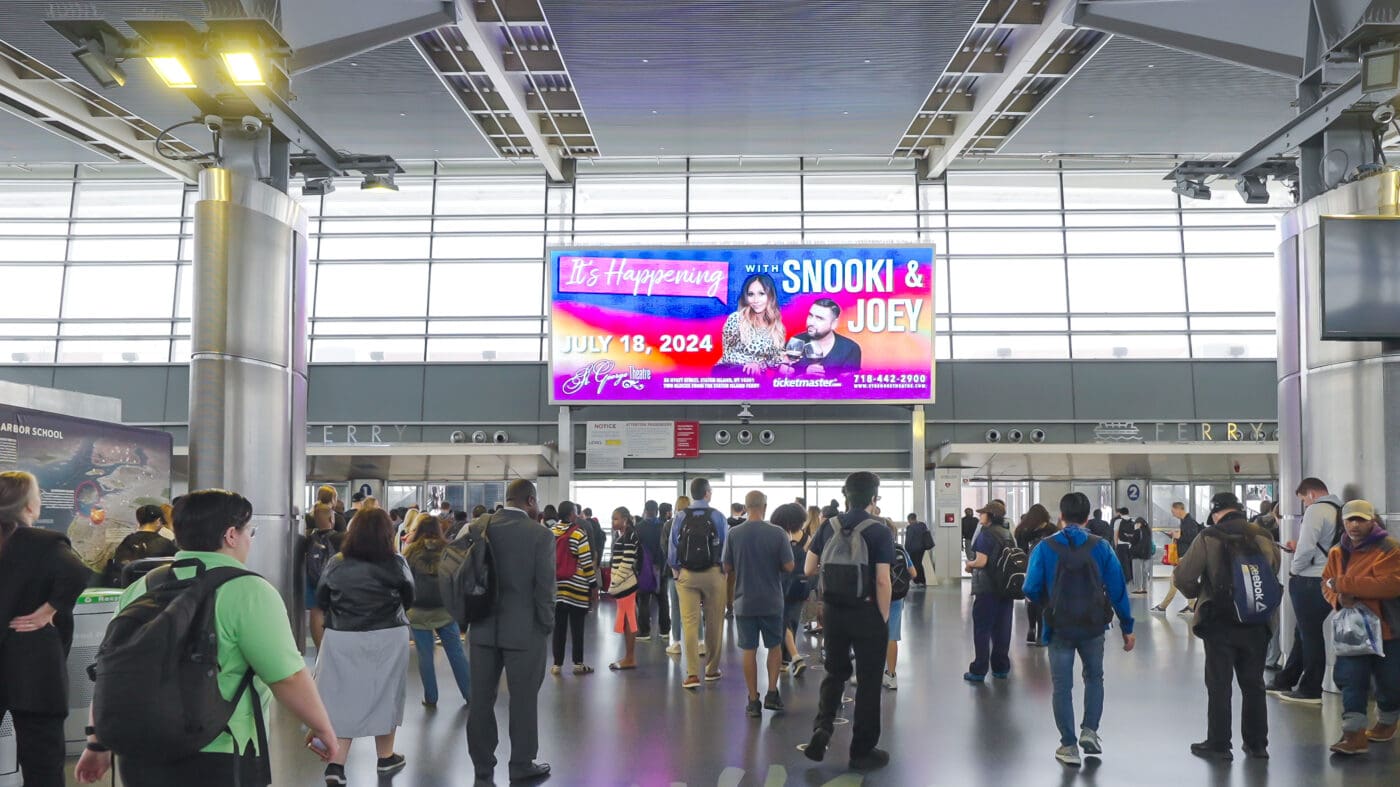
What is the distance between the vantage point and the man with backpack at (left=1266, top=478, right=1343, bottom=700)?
27.6 feet

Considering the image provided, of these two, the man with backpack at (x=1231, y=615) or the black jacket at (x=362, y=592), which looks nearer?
the black jacket at (x=362, y=592)

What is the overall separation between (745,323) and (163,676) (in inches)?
727

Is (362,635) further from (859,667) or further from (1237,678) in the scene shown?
(1237,678)

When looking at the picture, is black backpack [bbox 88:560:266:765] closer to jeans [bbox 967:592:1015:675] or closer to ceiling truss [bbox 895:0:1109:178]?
jeans [bbox 967:592:1015:675]

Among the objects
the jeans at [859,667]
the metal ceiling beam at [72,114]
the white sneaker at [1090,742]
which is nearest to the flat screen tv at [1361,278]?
the white sneaker at [1090,742]

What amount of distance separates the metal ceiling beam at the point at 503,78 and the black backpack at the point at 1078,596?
36.1 feet

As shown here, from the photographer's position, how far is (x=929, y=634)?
1341 centimetres

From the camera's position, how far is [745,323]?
21188mm

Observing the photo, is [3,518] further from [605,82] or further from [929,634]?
[605,82]

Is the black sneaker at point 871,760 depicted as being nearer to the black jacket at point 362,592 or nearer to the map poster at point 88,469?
the black jacket at point 362,592

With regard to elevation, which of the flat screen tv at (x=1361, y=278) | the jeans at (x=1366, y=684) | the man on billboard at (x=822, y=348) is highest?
the man on billboard at (x=822, y=348)

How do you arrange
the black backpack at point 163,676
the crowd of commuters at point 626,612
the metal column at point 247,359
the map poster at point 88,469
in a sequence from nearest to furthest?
the black backpack at point 163,676
the crowd of commuters at point 626,612
the metal column at point 247,359
the map poster at point 88,469

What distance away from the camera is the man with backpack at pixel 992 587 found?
32.3 ft

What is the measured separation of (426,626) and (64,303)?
66.7ft
